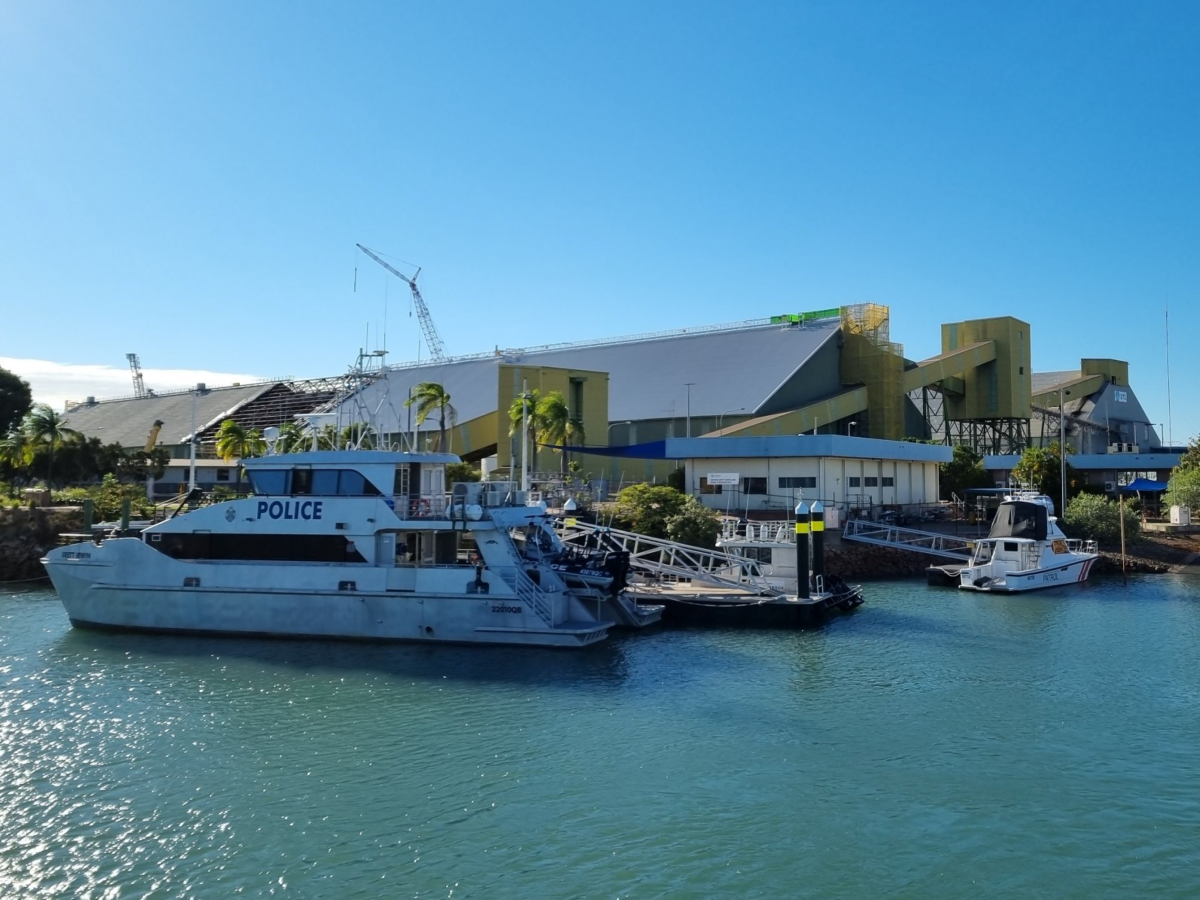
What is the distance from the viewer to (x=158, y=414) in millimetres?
112500

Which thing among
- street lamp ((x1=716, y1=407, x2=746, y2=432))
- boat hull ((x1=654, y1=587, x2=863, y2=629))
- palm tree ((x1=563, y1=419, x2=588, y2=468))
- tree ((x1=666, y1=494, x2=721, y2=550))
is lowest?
boat hull ((x1=654, y1=587, x2=863, y2=629))

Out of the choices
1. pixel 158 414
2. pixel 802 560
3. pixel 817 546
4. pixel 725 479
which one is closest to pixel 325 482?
pixel 802 560

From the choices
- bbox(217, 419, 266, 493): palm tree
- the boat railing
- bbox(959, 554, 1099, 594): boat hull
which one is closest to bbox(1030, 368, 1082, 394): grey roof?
bbox(959, 554, 1099, 594): boat hull

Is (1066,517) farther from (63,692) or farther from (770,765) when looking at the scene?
(63,692)

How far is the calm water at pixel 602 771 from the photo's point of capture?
1442 centimetres

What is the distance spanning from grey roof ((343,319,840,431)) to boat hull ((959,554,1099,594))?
1152 inches

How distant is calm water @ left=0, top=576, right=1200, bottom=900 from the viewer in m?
14.4

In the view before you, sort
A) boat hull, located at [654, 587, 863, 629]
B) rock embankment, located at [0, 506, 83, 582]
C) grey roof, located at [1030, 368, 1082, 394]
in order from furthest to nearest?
grey roof, located at [1030, 368, 1082, 394], rock embankment, located at [0, 506, 83, 582], boat hull, located at [654, 587, 863, 629]

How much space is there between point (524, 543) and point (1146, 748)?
66.3 feet

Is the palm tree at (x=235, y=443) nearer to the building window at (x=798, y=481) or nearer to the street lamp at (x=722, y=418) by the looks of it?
the street lamp at (x=722, y=418)

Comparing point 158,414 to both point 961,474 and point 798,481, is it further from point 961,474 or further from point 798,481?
point 961,474

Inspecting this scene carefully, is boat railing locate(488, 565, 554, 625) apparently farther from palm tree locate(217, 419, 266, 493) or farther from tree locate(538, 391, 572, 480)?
palm tree locate(217, 419, 266, 493)

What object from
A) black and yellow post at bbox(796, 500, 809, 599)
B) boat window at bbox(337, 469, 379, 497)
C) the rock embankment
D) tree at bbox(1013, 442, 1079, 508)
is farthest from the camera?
tree at bbox(1013, 442, 1079, 508)

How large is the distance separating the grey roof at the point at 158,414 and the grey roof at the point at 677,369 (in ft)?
78.5
